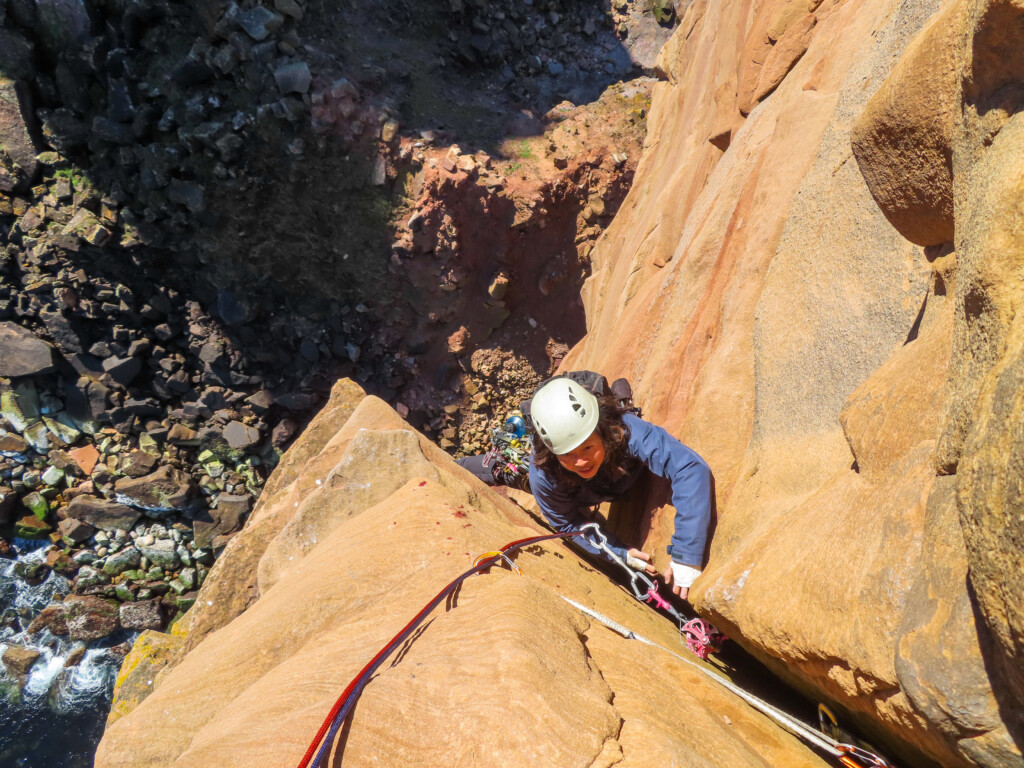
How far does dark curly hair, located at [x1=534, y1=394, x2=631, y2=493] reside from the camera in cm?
284

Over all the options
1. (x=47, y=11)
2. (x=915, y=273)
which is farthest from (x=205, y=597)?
(x=47, y=11)

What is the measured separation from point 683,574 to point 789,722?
0.79m

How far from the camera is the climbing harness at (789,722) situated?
176 centimetres

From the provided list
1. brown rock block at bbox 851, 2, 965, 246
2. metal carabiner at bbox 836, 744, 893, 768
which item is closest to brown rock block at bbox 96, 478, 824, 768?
metal carabiner at bbox 836, 744, 893, 768

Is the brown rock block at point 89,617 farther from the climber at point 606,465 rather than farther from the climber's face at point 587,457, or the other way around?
Answer: the climber's face at point 587,457

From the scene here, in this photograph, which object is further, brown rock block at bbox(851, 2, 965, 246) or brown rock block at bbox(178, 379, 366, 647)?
brown rock block at bbox(178, 379, 366, 647)

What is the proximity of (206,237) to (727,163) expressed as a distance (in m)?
6.98

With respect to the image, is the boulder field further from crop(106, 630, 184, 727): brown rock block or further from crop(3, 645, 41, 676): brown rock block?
crop(3, 645, 41, 676): brown rock block

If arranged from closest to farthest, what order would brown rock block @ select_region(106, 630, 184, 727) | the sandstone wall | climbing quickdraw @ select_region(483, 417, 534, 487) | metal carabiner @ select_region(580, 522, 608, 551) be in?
the sandstone wall < metal carabiner @ select_region(580, 522, 608, 551) < brown rock block @ select_region(106, 630, 184, 727) < climbing quickdraw @ select_region(483, 417, 534, 487)

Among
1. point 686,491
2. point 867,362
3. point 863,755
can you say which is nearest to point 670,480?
point 686,491

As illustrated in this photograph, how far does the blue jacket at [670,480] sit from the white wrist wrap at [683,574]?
0.07 feet

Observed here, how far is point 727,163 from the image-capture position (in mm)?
3818

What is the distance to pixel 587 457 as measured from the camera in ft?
9.37

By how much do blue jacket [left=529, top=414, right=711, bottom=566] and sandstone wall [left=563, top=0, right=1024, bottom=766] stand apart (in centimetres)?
13
